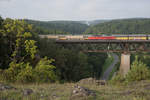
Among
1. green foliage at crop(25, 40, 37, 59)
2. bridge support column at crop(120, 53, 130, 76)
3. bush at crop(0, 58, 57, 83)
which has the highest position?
green foliage at crop(25, 40, 37, 59)

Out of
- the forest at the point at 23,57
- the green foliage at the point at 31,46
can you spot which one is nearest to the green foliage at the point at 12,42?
the forest at the point at 23,57

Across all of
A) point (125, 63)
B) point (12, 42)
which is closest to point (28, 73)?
point (12, 42)

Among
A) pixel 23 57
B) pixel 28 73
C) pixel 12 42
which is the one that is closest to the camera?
pixel 28 73

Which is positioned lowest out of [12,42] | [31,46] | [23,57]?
[23,57]

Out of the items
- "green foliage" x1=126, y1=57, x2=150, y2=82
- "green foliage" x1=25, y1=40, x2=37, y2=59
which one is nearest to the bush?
"green foliage" x1=25, y1=40, x2=37, y2=59

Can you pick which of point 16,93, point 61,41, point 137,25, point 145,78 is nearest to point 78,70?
point 61,41

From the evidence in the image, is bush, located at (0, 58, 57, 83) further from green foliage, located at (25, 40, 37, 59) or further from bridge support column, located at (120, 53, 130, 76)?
bridge support column, located at (120, 53, 130, 76)

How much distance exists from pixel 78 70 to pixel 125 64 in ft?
42.1

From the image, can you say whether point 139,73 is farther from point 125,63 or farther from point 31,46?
point 125,63

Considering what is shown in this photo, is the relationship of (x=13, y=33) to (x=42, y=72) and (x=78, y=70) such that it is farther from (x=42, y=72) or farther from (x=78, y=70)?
(x=78, y=70)

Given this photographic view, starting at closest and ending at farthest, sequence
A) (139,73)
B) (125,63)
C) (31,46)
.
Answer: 1. (139,73)
2. (31,46)
3. (125,63)

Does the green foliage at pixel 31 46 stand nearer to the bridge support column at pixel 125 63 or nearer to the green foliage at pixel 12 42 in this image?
the green foliage at pixel 12 42

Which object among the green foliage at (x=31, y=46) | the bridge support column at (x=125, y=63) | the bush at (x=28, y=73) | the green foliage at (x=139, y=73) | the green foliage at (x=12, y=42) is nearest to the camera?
the green foliage at (x=139, y=73)

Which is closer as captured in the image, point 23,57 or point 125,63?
point 23,57
